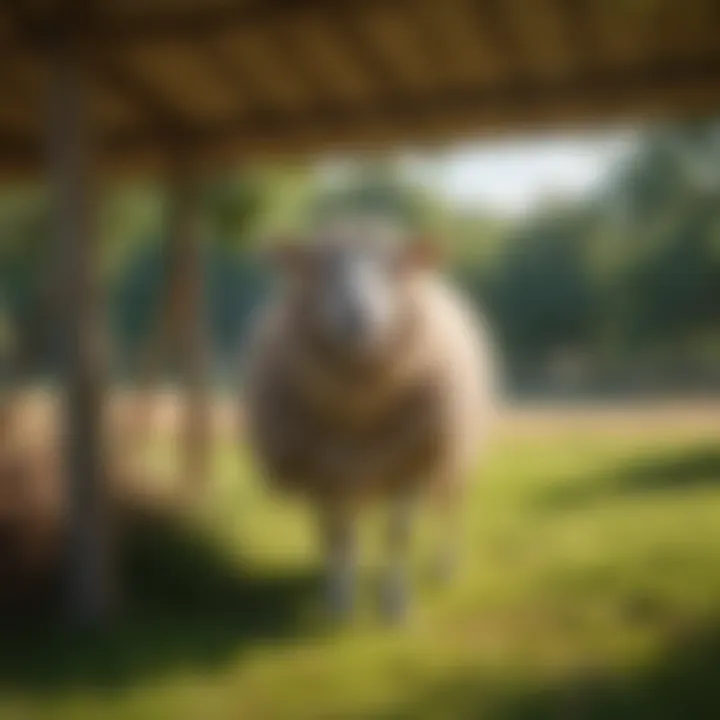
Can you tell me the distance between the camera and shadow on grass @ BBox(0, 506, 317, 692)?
167 cm

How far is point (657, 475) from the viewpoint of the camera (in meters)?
1.55

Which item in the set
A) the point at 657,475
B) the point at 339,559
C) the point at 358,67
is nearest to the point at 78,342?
the point at 339,559

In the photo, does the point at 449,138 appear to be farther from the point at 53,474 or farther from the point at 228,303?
the point at 53,474

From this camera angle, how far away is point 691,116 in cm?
178

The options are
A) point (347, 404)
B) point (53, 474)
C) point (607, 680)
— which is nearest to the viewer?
point (607, 680)

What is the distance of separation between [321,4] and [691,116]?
678 mm

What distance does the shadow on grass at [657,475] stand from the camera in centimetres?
154

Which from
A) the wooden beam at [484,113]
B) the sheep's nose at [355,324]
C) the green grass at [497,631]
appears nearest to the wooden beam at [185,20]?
the wooden beam at [484,113]

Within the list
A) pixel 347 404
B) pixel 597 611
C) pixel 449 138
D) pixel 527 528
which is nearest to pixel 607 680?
pixel 597 611

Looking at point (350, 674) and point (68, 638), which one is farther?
point (68, 638)

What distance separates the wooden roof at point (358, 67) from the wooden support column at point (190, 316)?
5.6 inches

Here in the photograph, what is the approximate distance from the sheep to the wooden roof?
0.88 ft

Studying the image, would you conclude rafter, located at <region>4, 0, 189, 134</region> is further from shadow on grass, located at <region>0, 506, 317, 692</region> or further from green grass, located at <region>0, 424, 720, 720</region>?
green grass, located at <region>0, 424, 720, 720</region>

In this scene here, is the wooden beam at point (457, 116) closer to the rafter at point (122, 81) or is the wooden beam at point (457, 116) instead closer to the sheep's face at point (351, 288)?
the rafter at point (122, 81)
